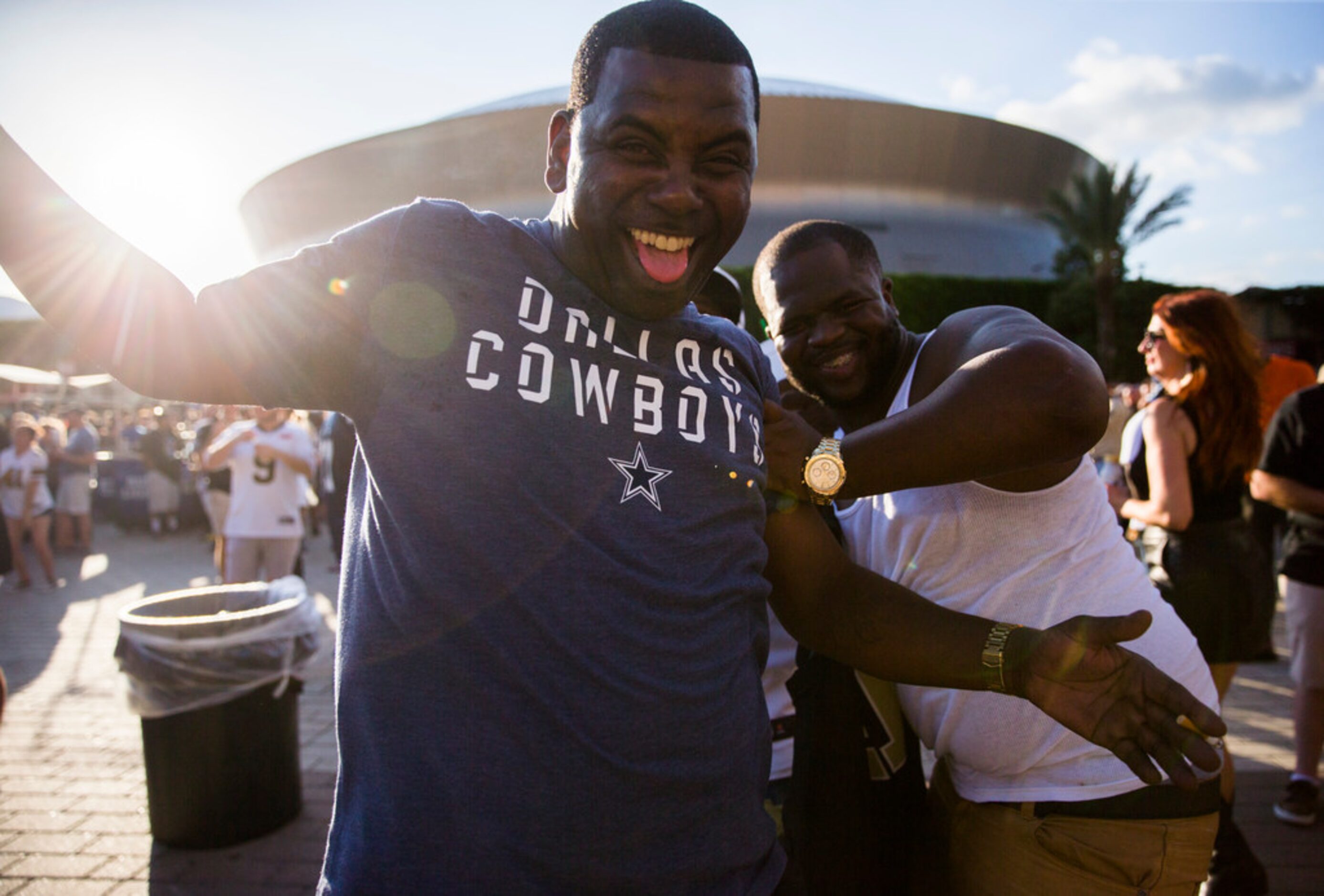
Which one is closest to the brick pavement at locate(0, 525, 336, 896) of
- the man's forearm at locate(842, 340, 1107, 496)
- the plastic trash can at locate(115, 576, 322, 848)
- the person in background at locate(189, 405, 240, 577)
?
the plastic trash can at locate(115, 576, 322, 848)

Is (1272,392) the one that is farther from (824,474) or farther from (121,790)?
(121,790)

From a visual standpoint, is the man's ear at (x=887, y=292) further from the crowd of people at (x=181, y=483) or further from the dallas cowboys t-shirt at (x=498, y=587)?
the crowd of people at (x=181, y=483)

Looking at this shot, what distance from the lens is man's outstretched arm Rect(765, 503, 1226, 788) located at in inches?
57.2

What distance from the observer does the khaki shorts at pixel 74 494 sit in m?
12.2

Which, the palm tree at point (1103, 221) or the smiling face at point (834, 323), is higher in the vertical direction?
the palm tree at point (1103, 221)

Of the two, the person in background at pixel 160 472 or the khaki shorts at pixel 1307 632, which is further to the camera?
the person in background at pixel 160 472

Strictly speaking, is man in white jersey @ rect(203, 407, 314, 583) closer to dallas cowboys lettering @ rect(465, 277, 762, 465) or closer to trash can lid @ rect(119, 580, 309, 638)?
trash can lid @ rect(119, 580, 309, 638)

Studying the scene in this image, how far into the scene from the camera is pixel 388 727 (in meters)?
1.16

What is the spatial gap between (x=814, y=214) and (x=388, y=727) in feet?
105

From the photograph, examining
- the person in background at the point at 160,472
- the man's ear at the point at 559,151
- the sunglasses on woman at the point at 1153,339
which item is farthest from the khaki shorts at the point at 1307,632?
the person in background at the point at 160,472

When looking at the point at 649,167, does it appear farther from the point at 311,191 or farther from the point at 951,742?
the point at 311,191

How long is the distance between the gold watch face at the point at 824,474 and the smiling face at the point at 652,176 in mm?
463

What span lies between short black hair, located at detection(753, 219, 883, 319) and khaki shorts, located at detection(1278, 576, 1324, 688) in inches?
123

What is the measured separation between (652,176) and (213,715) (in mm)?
3666
